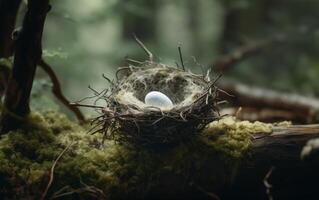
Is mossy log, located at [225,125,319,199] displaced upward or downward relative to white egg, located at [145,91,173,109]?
downward

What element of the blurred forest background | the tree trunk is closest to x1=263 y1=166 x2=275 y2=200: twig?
the tree trunk

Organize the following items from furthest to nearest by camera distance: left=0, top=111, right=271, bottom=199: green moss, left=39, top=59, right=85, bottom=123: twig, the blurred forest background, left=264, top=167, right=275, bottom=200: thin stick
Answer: the blurred forest background, left=39, top=59, right=85, bottom=123: twig, left=0, top=111, right=271, bottom=199: green moss, left=264, top=167, right=275, bottom=200: thin stick

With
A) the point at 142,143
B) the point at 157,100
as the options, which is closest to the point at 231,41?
the point at 157,100

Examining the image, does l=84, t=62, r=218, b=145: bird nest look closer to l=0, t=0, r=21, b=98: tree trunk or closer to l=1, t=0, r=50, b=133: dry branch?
l=1, t=0, r=50, b=133: dry branch

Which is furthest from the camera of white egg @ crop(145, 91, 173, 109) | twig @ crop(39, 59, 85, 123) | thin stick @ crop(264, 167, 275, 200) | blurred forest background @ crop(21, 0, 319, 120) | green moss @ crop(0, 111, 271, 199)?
blurred forest background @ crop(21, 0, 319, 120)

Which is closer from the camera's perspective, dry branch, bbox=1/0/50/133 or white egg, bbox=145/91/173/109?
dry branch, bbox=1/0/50/133

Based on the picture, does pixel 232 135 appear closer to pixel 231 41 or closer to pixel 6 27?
pixel 6 27

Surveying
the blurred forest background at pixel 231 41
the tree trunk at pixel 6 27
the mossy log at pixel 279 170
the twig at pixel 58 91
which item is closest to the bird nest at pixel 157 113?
the mossy log at pixel 279 170
